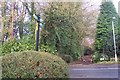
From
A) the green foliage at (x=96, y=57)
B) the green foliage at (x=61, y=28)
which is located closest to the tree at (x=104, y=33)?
the green foliage at (x=96, y=57)

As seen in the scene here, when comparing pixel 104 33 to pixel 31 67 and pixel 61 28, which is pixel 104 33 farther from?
pixel 31 67

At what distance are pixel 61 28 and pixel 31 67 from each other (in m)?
2.75

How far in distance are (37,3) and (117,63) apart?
2.24 metres

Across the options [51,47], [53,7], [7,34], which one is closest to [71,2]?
[53,7]

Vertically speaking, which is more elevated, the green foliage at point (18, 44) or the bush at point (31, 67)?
the green foliage at point (18, 44)

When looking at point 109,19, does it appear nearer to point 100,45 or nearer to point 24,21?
point 100,45

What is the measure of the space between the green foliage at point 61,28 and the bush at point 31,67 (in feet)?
8.00

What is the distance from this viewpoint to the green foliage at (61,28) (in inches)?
180

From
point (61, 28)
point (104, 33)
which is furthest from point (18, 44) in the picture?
point (104, 33)

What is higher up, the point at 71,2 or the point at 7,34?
the point at 71,2

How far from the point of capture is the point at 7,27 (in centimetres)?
470

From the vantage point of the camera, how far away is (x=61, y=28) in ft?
15.5

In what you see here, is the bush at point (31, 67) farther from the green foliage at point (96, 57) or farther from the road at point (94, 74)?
the green foliage at point (96, 57)

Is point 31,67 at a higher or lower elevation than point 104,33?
lower
